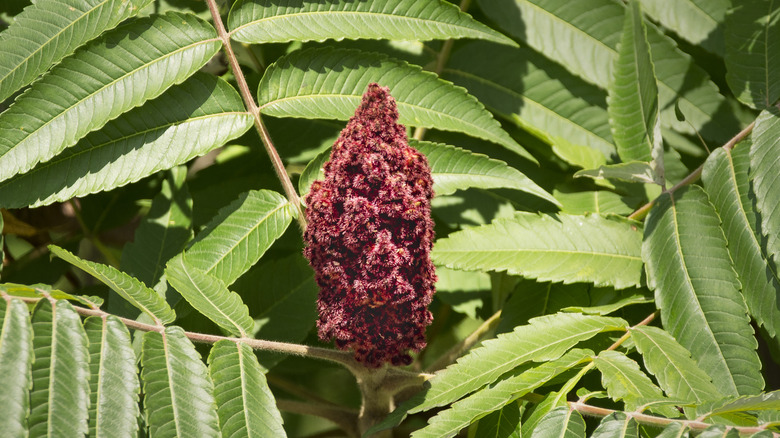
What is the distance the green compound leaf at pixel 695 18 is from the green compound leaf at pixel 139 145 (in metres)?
1.32

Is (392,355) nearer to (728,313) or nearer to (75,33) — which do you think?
(728,313)

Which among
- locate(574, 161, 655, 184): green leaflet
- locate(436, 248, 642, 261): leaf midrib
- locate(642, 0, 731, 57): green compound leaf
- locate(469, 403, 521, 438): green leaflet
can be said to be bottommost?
locate(469, 403, 521, 438): green leaflet

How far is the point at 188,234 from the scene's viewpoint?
1.90 metres

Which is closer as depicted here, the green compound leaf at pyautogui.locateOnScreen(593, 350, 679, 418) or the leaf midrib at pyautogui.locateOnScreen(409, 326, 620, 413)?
the green compound leaf at pyautogui.locateOnScreen(593, 350, 679, 418)

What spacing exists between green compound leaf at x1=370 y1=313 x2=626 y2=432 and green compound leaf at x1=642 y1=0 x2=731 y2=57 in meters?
1.03

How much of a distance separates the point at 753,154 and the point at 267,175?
4.37 ft

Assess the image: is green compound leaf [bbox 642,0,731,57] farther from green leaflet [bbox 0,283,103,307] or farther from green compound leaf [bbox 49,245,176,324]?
green leaflet [bbox 0,283,103,307]

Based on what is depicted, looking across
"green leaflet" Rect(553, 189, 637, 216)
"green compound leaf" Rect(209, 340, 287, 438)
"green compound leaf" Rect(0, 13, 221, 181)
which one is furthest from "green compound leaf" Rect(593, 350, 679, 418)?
"green compound leaf" Rect(0, 13, 221, 181)

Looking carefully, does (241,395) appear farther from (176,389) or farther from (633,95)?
(633,95)

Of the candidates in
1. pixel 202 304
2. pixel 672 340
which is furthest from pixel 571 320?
pixel 202 304

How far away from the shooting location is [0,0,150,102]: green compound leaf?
5.12 ft

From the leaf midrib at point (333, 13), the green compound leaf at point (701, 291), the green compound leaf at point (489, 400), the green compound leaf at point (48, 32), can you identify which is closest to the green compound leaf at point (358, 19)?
the leaf midrib at point (333, 13)

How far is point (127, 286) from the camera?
1.47m

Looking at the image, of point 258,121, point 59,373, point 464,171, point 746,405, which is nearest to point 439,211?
point 464,171
